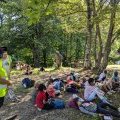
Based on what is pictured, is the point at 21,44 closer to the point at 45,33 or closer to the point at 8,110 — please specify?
the point at 45,33

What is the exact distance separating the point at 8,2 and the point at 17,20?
107 inches

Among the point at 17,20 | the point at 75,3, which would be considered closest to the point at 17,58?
the point at 17,20

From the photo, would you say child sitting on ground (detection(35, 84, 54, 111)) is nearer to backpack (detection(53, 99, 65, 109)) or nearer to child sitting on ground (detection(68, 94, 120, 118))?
backpack (detection(53, 99, 65, 109))

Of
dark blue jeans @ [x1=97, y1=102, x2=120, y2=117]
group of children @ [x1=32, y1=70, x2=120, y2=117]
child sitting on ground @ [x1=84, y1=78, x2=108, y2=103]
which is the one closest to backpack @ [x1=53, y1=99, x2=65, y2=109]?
group of children @ [x1=32, y1=70, x2=120, y2=117]

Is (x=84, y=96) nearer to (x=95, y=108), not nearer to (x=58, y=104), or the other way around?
(x=58, y=104)

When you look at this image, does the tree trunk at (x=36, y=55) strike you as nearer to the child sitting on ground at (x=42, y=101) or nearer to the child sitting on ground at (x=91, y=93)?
the child sitting on ground at (x=91, y=93)

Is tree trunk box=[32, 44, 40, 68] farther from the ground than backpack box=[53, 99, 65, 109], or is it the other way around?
tree trunk box=[32, 44, 40, 68]

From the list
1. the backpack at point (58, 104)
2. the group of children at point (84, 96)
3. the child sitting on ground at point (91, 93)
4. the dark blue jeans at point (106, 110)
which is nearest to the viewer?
the dark blue jeans at point (106, 110)

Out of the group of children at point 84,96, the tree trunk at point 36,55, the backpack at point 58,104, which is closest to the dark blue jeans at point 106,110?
the group of children at point 84,96

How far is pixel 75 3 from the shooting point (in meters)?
24.9

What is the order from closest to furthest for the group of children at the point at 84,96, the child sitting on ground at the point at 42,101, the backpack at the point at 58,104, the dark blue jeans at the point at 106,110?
the dark blue jeans at the point at 106,110 < the group of children at the point at 84,96 < the child sitting on ground at the point at 42,101 < the backpack at the point at 58,104

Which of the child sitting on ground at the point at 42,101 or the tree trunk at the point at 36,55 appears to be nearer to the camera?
the child sitting on ground at the point at 42,101

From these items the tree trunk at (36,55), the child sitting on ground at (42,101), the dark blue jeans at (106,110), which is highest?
the tree trunk at (36,55)

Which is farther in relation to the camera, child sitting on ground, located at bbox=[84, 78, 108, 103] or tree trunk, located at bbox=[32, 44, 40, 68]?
tree trunk, located at bbox=[32, 44, 40, 68]
